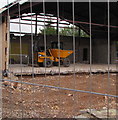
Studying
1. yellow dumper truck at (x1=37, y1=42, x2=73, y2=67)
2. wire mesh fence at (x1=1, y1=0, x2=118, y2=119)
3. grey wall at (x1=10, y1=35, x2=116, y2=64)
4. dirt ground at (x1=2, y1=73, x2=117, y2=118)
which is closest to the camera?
wire mesh fence at (x1=1, y1=0, x2=118, y2=119)

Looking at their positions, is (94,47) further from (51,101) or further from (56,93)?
(51,101)

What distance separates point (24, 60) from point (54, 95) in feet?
15.1

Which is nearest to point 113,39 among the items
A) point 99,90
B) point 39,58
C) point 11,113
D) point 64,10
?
point 64,10

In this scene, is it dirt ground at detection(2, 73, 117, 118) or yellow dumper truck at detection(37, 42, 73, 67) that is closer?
dirt ground at detection(2, 73, 117, 118)

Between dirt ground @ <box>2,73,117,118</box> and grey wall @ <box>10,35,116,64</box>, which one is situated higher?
grey wall @ <box>10,35,116,64</box>

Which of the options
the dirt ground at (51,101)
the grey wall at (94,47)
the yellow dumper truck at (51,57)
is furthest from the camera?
the grey wall at (94,47)

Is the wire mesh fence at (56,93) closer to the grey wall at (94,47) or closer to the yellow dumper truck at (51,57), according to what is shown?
the yellow dumper truck at (51,57)

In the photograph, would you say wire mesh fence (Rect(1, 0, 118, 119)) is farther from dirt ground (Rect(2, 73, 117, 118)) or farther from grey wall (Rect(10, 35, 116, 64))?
grey wall (Rect(10, 35, 116, 64))

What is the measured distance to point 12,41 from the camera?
23.7 ft

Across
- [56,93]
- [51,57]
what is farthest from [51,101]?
[51,57]

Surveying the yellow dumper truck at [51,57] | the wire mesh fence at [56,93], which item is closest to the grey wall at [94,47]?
the yellow dumper truck at [51,57]

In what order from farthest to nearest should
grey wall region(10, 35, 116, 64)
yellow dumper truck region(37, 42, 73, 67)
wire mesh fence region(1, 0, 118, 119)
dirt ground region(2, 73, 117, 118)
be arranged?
grey wall region(10, 35, 116, 64) → yellow dumper truck region(37, 42, 73, 67) → dirt ground region(2, 73, 117, 118) → wire mesh fence region(1, 0, 118, 119)

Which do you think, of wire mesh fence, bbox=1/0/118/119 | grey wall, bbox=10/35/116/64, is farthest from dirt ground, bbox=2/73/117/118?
grey wall, bbox=10/35/116/64

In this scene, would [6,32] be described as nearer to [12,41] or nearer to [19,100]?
[19,100]
